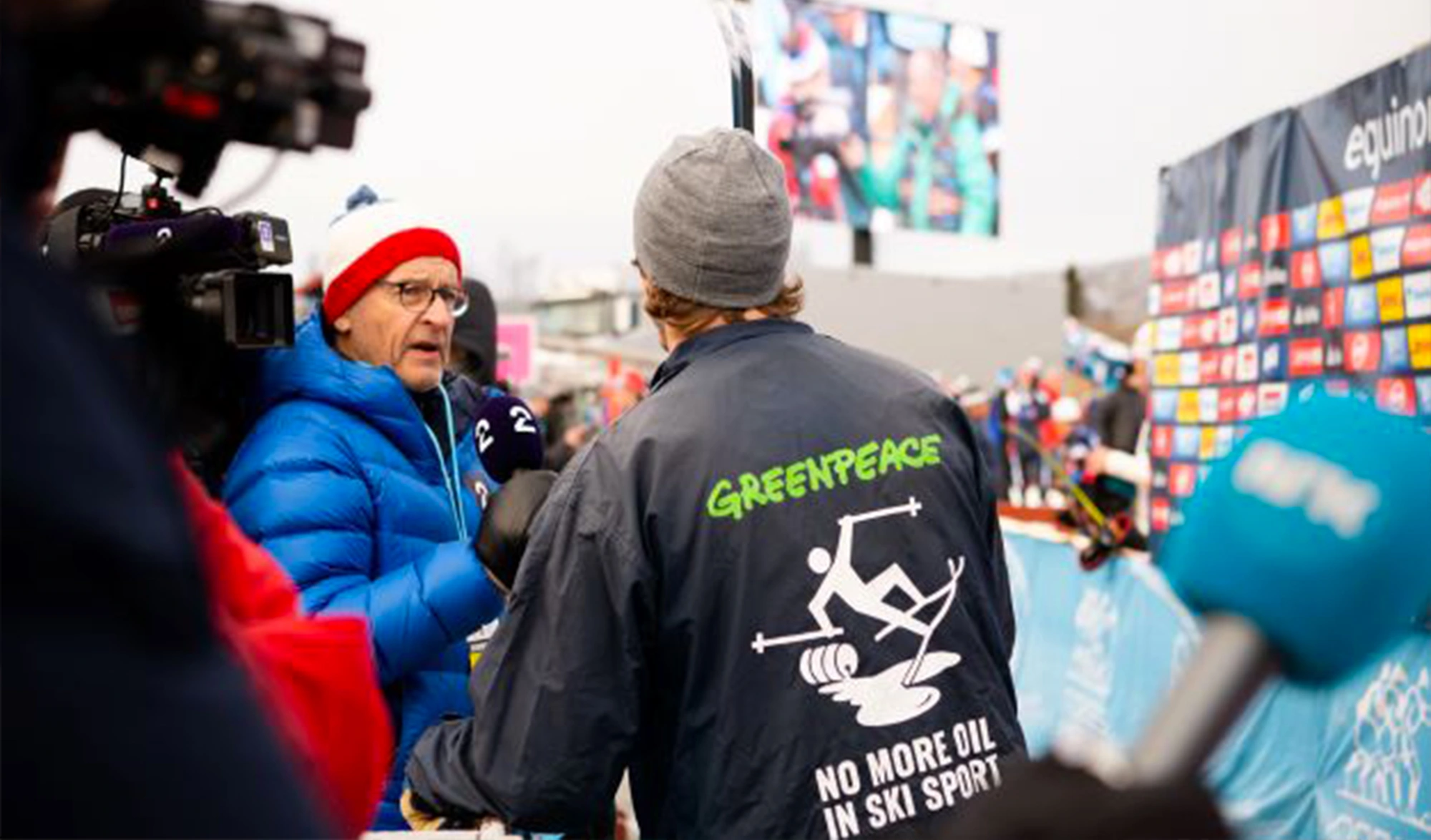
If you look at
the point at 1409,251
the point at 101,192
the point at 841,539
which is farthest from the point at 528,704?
the point at 1409,251

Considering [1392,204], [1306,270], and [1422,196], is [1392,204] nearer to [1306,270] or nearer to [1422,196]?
[1422,196]

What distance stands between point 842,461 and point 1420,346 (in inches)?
126

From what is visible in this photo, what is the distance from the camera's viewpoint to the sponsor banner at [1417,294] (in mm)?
4680

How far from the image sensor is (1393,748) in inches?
190

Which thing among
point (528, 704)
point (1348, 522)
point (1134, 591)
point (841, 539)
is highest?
point (1348, 522)

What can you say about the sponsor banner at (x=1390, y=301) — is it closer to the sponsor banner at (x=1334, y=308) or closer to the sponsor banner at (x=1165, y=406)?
the sponsor banner at (x=1334, y=308)

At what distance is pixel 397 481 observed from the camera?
2.90 m

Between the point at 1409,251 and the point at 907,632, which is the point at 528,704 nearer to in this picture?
the point at 907,632

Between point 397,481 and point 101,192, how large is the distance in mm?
824

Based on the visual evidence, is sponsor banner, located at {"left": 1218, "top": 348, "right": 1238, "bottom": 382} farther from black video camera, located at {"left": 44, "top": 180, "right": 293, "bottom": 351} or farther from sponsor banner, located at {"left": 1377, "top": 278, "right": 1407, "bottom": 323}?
black video camera, located at {"left": 44, "top": 180, "right": 293, "bottom": 351}

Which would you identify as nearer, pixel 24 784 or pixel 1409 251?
pixel 24 784

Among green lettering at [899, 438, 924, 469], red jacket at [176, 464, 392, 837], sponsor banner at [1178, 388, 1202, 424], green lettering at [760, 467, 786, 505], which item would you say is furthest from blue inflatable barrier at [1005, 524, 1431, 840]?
red jacket at [176, 464, 392, 837]

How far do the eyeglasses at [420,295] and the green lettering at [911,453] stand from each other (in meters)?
1.28

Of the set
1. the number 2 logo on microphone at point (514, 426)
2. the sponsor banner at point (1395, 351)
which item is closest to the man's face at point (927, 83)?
the sponsor banner at point (1395, 351)
